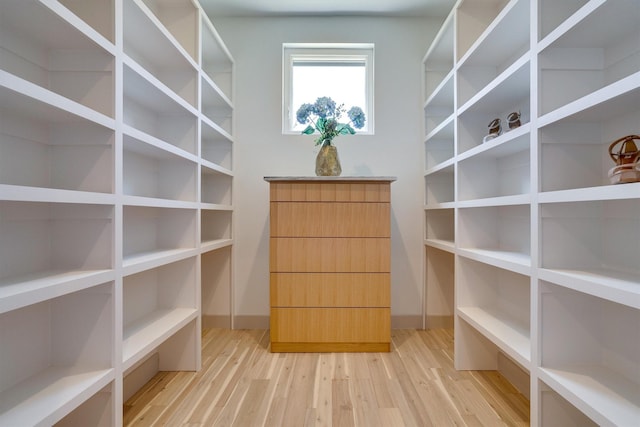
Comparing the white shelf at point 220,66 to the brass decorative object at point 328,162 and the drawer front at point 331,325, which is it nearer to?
the brass decorative object at point 328,162

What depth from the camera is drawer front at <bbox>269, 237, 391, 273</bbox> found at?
2.09 m

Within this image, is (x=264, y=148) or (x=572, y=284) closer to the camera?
(x=572, y=284)

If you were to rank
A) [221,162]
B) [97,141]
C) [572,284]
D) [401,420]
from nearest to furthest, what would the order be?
[572,284], [97,141], [401,420], [221,162]

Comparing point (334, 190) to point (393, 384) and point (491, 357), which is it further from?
point (491, 357)

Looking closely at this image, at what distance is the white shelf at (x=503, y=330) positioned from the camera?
51.9 inches

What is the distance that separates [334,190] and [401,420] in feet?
4.33

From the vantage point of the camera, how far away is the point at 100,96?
1.14 metres

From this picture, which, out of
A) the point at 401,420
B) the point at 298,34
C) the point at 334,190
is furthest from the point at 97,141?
the point at 298,34

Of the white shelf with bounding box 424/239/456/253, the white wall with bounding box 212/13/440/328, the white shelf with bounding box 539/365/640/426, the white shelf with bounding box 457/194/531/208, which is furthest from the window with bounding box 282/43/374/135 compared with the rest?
the white shelf with bounding box 539/365/640/426

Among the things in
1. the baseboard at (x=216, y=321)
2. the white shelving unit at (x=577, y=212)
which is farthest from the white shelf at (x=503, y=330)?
the baseboard at (x=216, y=321)

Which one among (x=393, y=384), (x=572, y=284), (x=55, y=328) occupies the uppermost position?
(x=572, y=284)

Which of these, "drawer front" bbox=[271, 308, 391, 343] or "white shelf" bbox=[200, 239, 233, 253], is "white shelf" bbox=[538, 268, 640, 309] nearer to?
"drawer front" bbox=[271, 308, 391, 343]

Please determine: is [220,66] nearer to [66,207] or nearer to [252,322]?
[66,207]

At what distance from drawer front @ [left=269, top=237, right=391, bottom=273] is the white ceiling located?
1901 mm
